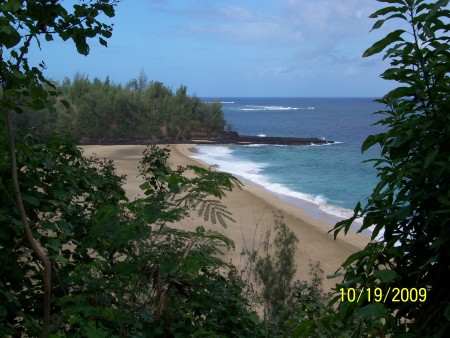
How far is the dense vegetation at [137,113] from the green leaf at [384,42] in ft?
137

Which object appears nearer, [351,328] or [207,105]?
[351,328]

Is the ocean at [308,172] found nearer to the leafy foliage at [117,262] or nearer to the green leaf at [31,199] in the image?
the leafy foliage at [117,262]

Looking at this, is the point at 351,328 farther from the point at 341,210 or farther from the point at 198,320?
the point at 341,210

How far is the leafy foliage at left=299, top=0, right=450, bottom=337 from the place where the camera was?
56.4 inches

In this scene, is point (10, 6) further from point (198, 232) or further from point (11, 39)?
point (198, 232)

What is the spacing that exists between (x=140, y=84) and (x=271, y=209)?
149 ft

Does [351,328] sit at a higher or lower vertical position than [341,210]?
higher

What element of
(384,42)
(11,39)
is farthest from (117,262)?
(384,42)

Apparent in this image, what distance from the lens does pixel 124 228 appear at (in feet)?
5.34

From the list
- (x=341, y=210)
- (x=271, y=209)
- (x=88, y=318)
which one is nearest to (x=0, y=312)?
(x=88, y=318)

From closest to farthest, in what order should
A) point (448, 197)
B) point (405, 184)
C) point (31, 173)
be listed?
point (448, 197) → point (405, 184) → point (31, 173)

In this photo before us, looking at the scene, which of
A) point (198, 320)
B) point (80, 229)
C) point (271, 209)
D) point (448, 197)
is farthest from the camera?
point (271, 209)

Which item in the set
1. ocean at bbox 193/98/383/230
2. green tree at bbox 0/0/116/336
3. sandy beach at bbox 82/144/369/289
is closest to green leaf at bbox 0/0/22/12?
green tree at bbox 0/0/116/336

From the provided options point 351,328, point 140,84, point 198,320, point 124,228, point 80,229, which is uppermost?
point 140,84
